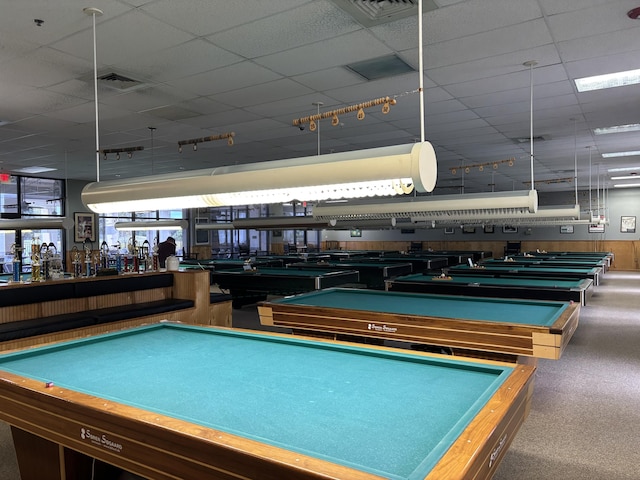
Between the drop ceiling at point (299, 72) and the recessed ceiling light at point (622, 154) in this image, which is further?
the recessed ceiling light at point (622, 154)

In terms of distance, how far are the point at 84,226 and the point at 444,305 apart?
11919 mm

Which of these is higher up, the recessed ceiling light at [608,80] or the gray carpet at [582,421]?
the recessed ceiling light at [608,80]

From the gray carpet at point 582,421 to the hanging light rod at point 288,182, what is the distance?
1.91m

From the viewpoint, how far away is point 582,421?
12.4 ft

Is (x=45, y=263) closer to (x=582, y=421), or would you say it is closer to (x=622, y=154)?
(x=582, y=421)

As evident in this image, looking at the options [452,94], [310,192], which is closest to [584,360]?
[452,94]

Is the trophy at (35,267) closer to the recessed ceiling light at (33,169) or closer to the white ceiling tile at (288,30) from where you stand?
the white ceiling tile at (288,30)

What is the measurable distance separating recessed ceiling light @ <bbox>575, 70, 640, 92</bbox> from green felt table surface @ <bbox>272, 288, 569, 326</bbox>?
7.84 ft

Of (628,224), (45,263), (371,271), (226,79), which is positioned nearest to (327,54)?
(226,79)

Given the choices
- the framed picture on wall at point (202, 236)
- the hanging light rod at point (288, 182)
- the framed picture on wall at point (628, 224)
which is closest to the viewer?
the hanging light rod at point (288, 182)

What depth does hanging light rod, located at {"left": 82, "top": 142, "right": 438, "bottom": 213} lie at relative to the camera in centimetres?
209

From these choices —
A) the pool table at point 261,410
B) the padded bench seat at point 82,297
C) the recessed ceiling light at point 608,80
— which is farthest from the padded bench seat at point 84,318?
the recessed ceiling light at point 608,80

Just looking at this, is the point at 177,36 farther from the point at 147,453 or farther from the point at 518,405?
the point at 518,405

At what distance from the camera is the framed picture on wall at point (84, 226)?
44.1 feet
